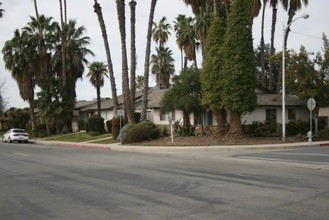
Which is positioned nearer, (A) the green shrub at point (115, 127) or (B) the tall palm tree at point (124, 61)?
(B) the tall palm tree at point (124, 61)

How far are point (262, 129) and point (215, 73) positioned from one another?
744 cm

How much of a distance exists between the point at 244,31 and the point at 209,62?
3.26 meters

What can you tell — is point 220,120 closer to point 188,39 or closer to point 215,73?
point 215,73

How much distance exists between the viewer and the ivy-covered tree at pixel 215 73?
30766mm

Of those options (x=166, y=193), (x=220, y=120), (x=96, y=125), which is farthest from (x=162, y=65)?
(x=166, y=193)

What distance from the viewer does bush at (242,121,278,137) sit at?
35250mm

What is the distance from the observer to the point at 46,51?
177ft

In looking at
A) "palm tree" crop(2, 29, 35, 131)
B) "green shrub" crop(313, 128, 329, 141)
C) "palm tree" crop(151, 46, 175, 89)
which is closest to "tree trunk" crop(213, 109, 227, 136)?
"green shrub" crop(313, 128, 329, 141)

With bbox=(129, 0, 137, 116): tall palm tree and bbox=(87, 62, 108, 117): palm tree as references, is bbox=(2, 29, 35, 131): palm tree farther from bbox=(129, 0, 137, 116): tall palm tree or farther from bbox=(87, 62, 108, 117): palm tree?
bbox=(129, 0, 137, 116): tall palm tree

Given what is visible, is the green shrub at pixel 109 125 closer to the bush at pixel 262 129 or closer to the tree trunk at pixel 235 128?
the bush at pixel 262 129

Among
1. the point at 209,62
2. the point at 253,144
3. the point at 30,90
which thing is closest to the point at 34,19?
the point at 30,90

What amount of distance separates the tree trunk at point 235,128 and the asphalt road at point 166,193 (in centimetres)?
1414

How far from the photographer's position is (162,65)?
73.5 meters

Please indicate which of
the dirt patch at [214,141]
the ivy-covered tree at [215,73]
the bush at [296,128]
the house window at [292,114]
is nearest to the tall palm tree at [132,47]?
the dirt patch at [214,141]
